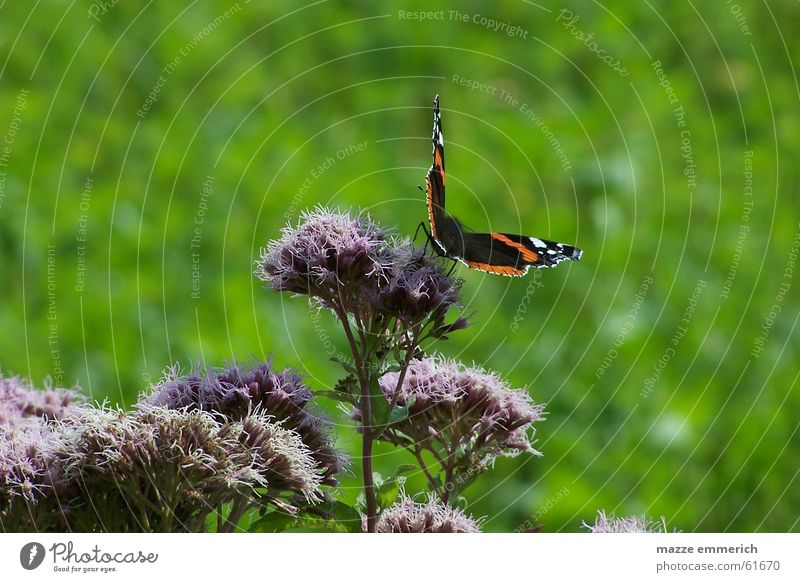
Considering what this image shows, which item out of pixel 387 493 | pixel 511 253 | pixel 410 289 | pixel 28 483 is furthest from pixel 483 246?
pixel 28 483

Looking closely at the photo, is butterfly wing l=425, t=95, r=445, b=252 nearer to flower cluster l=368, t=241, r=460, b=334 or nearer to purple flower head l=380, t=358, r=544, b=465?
flower cluster l=368, t=241, r=460, b=334

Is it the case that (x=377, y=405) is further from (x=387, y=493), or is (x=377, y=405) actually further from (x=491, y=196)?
(x=491, y=196)

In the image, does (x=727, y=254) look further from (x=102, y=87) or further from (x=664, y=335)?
(x=102, y=87)

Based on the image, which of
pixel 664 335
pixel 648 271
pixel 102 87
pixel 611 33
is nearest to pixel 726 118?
pixel 611 33

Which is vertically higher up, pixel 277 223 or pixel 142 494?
pixel 277 223

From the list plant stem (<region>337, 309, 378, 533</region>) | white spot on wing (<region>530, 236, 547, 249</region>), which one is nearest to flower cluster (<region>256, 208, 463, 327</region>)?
plant stem (<region>337, 309, 378, 533</region>)
